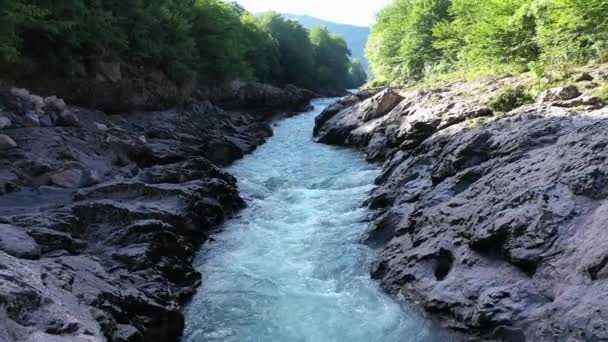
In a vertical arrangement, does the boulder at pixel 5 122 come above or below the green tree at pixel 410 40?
below

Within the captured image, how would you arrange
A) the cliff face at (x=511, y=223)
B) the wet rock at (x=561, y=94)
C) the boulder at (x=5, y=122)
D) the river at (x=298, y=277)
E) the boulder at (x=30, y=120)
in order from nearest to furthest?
the cliff face at (x=511, y=223) < the river at (x=298, y=277) < the wet rock at (x=561, y=94) < the boulder at (x=5, y=122) < the boulder at (x=30, y=120)

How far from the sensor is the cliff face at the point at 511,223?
6797 millimetres

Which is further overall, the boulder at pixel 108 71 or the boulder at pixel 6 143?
the boulder at pixel 108 71

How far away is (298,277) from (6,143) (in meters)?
9.82

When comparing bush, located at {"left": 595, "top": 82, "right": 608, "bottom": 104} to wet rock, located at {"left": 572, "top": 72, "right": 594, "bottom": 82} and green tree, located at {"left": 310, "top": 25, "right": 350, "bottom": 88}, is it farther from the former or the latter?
green tree, located at {"left": 310, "top": 25, "right": 350, "bottom": 88}

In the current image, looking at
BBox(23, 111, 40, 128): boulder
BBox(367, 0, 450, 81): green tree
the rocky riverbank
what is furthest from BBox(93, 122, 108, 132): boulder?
BBox(367, 0, 450, 81): green tree

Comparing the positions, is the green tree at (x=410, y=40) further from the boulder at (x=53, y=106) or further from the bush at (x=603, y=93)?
the boulder at (x=53, y=106)

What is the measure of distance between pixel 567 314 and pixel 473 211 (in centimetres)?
363

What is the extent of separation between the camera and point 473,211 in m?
9.77

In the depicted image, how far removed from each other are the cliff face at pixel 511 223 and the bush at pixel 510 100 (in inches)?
21.6

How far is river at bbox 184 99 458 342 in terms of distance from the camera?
841 cm

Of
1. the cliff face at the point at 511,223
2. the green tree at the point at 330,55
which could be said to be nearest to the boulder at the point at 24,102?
the cliff face at the point at 511,223

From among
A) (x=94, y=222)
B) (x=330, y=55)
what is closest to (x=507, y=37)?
(x=94, y=222)

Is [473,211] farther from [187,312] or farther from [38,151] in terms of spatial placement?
[38,151]
